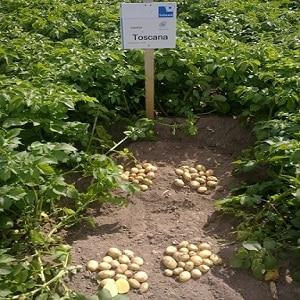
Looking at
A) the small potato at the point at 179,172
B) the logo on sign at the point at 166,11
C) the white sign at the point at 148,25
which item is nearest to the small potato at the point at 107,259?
the small potato at the point at 179,172

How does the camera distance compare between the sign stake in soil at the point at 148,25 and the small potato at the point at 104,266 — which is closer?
the small potato at the point at 104,266

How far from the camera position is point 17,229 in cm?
274

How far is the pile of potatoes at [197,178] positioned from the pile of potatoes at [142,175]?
6.8 inches

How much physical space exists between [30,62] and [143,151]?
1.11 metres

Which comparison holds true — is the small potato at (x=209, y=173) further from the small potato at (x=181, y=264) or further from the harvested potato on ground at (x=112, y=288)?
the harvested potato on ground at (x=112, y=288)

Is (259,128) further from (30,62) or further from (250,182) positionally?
(30,62)

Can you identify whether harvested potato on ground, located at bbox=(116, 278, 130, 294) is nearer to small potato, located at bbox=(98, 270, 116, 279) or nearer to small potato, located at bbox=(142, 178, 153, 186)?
small potato, located at bbox=(98, 270, 116, 279)

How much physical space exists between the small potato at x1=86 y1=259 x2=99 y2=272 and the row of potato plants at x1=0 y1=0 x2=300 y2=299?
0.37 feet

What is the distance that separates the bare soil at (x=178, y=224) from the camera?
95.5 inches

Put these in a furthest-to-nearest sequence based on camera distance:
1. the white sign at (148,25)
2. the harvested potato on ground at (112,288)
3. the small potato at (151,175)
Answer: the white sign at (148,25) < the small potato at (151,175) < the harvested potato on ground at (112,288)

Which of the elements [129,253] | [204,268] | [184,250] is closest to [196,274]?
[204,268]

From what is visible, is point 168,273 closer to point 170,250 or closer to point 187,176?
point 170,250

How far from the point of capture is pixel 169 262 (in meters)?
2.56

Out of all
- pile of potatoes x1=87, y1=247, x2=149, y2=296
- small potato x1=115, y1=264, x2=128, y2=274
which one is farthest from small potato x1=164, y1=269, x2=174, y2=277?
small potato x1=115, y1=264, x2=128, y2=274
